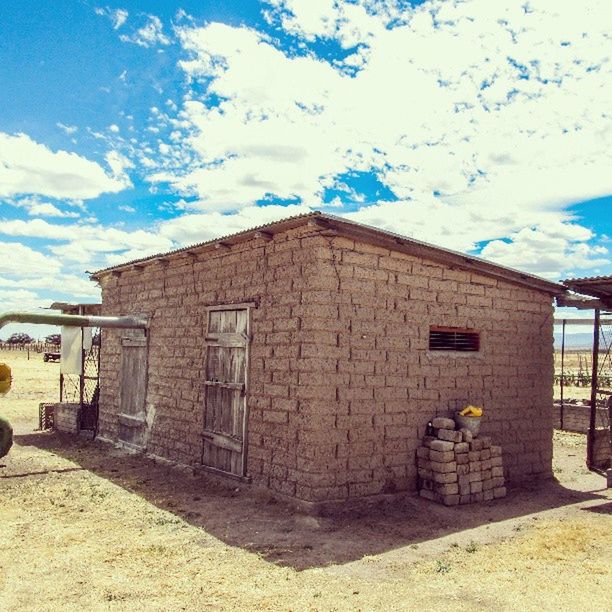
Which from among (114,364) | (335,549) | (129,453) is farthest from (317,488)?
(114,364)

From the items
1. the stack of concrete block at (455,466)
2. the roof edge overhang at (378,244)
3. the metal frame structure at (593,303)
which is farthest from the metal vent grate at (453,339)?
the metal frame structure at (593,303)

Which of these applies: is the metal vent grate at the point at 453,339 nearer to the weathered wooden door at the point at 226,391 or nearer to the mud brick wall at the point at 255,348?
the mud brick wall at the point at 255,348

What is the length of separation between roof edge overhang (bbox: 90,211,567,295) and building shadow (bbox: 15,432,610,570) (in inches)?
134

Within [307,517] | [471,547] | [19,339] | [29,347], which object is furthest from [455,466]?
[19,339]

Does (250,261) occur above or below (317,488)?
above

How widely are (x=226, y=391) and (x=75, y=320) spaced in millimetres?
2922

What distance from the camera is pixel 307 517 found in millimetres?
6902

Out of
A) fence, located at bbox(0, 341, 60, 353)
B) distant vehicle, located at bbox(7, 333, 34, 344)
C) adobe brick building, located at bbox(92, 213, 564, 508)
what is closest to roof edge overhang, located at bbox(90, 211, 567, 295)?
adobe brick building, located at bbox(92, 213, 564, 508)

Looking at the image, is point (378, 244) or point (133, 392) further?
point (133, 392)

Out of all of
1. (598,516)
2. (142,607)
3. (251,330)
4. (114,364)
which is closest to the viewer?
(142,607)

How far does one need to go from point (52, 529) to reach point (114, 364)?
6.08 metres

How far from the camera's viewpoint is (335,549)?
6.00m

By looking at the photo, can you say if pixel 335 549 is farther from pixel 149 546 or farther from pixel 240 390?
pixel 240 390

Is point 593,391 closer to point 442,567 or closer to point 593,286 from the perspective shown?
point 593,286
